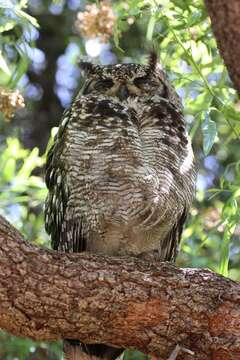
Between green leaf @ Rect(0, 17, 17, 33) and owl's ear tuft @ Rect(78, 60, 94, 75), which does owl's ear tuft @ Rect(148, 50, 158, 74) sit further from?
green leaf @ Rect(0, 17, 17, 33)

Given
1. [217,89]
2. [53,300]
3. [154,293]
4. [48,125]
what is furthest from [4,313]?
[48,125]

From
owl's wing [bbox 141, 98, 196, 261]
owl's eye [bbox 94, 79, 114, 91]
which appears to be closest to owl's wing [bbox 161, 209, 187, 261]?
owl's wing [bbox 141, 98, 196, 261]

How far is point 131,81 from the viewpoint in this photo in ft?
12.4

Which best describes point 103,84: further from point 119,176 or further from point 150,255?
point 150,255

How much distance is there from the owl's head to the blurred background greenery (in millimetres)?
63

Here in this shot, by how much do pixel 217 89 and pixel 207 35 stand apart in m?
0.24

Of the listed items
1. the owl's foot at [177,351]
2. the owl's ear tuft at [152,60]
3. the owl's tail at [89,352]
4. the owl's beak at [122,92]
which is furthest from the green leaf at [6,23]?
the owl's foot at [177,351]

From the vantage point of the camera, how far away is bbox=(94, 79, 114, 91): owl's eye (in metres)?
3.82

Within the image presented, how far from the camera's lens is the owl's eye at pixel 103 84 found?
3.82 m

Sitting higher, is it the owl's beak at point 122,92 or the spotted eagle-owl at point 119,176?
the owl's beak at point 122,92

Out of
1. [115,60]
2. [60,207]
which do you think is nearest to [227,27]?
[60,207]

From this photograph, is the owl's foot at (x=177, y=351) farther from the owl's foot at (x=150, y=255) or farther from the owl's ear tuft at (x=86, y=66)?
the owl's ear tuft at (x=86, y=66)

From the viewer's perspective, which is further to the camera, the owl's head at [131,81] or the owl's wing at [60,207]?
the owl's head at [131,81]

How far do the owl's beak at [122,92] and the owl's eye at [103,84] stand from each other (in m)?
0.05
